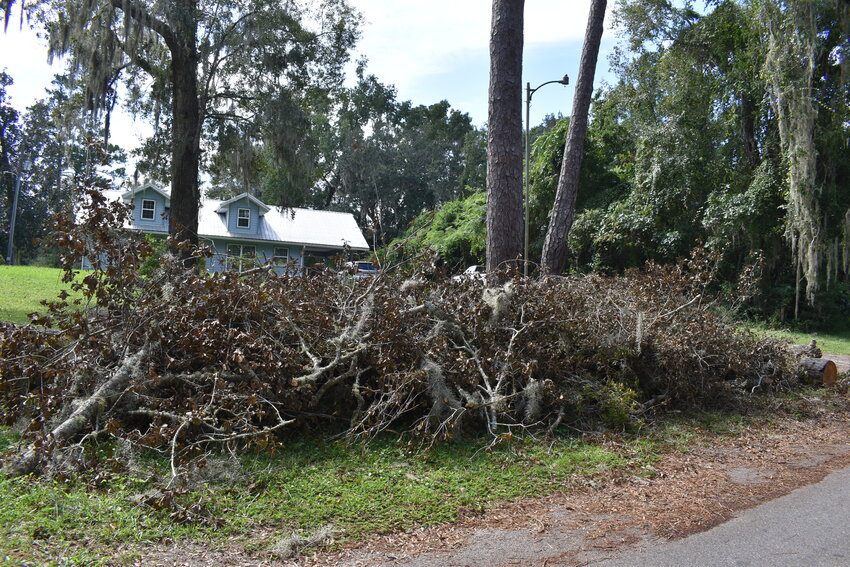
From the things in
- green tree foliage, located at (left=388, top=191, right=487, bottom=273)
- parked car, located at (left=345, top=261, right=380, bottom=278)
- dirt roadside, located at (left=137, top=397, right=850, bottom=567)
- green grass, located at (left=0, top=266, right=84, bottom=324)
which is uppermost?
green tree foliage, located at (left=388, top=191, right=487, bottom=273)

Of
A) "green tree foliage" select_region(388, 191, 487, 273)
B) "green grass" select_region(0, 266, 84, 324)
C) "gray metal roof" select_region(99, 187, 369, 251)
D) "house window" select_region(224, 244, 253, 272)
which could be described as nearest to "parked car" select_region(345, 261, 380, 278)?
"house window" select_region(224, 244, 253, 272)

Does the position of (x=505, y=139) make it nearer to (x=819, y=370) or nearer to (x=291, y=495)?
(x=819, y=370)

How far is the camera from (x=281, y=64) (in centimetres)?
1602

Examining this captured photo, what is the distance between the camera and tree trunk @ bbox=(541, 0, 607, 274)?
995cm

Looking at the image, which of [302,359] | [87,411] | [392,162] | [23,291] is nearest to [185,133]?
[23,291]

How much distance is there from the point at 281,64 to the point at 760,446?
14188 mm

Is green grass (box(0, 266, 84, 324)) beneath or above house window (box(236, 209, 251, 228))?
beneath

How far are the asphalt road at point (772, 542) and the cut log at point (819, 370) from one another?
194 inches

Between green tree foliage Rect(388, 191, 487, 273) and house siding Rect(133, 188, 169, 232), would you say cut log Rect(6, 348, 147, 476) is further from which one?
house siding Rect(133, 188, 169, 232)

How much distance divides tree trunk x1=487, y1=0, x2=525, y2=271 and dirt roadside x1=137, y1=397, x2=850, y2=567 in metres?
3.64

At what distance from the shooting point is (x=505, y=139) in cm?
840

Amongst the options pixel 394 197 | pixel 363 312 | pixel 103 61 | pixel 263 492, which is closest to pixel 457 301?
pixel 363 312

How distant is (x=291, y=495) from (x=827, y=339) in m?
16.5

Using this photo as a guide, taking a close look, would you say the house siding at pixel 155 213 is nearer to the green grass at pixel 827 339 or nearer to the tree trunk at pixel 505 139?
the tree trunk at pixel 505 139
